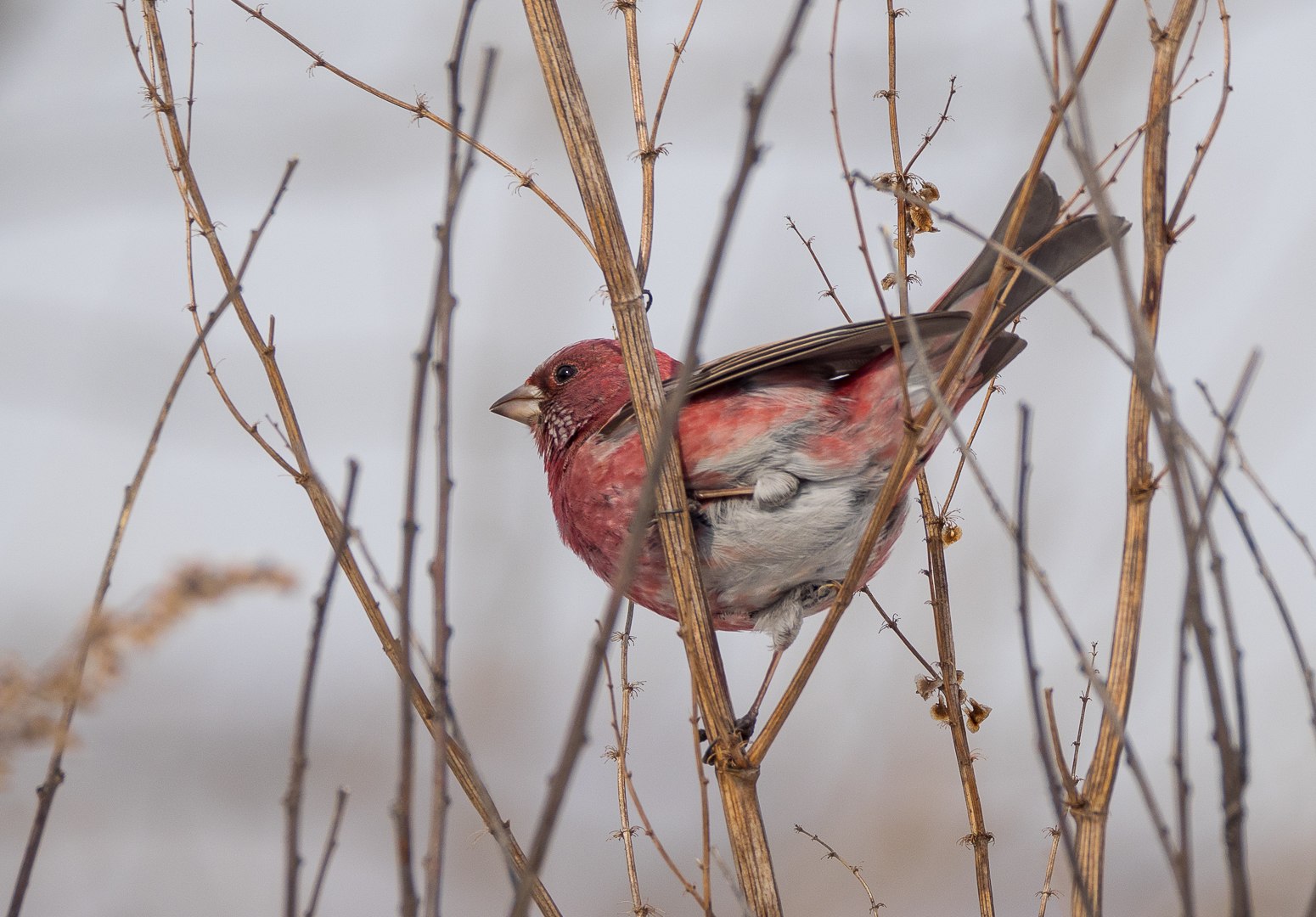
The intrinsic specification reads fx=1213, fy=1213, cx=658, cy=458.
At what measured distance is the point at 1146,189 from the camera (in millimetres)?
1994

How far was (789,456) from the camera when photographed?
121 inches

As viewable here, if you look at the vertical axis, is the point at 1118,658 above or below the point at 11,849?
below

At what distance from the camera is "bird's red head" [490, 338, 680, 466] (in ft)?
11.6

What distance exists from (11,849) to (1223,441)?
4.56m

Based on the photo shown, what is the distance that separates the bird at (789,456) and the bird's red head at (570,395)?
0.79 feet

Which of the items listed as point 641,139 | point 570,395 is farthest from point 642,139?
point 570,395

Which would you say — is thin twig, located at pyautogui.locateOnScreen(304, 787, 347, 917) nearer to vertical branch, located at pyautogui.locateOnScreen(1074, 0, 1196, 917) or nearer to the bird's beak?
vertical branch, located at pyautogui.locateOnScreen(1074, 0, 1196, 917)

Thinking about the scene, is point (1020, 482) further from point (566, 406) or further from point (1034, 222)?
point (566, 406)

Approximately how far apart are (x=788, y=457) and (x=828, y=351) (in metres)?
0.30

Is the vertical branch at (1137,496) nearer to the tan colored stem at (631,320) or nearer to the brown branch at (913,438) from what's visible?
the brown branch at (913,438)

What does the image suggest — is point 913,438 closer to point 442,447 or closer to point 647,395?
point 647,395

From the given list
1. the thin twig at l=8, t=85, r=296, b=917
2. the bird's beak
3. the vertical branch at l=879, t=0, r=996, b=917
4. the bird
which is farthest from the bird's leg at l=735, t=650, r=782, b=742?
the thin twig at l=8, t=85, r=296, b=917

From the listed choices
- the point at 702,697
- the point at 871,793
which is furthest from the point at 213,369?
the point at 871,793

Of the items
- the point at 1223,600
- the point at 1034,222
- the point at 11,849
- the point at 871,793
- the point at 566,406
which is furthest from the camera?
the point at 871,793
